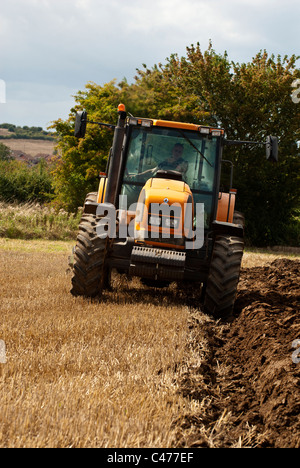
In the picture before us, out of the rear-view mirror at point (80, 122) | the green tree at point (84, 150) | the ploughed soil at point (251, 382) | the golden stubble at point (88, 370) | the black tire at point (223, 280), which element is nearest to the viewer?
the golden stubble at point (88, 370)

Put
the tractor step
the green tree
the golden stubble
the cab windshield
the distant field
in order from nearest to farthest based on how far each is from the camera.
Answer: the golden stubble < the tractor step < the cab windshield < the green tree < the distant field

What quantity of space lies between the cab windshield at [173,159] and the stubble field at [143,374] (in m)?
1.65

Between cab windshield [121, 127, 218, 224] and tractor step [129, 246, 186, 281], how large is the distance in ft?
3.60

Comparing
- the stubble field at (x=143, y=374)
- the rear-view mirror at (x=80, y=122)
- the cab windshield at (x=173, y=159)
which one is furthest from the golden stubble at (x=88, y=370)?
the rear-view mirror at (x=80, y=122)

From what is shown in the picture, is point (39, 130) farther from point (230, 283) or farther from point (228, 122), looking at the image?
point (230, 283)

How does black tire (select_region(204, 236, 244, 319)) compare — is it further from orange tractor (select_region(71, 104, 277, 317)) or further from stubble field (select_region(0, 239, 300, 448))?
stubble field (select_region(0, 239, 300, 448))

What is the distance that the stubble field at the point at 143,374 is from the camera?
2844 millimetres

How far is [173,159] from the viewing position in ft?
24.2

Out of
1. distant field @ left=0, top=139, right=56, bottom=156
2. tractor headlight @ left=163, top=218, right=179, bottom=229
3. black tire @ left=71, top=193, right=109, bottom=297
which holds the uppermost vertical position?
distant field @ left=0, top=139, right=56, bottom=156

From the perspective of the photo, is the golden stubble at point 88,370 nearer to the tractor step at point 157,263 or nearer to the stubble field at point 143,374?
the stubble field at point 143,374

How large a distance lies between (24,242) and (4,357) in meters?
13.4

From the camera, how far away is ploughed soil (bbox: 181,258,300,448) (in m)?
3.06

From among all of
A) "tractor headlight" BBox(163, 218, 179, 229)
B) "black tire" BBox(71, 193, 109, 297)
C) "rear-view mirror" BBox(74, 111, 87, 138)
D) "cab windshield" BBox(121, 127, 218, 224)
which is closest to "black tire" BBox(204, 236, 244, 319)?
"tractor headlight" BBox(163, 218, 179, 229)

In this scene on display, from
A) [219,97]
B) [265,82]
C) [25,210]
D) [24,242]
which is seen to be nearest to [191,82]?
[219,97]
